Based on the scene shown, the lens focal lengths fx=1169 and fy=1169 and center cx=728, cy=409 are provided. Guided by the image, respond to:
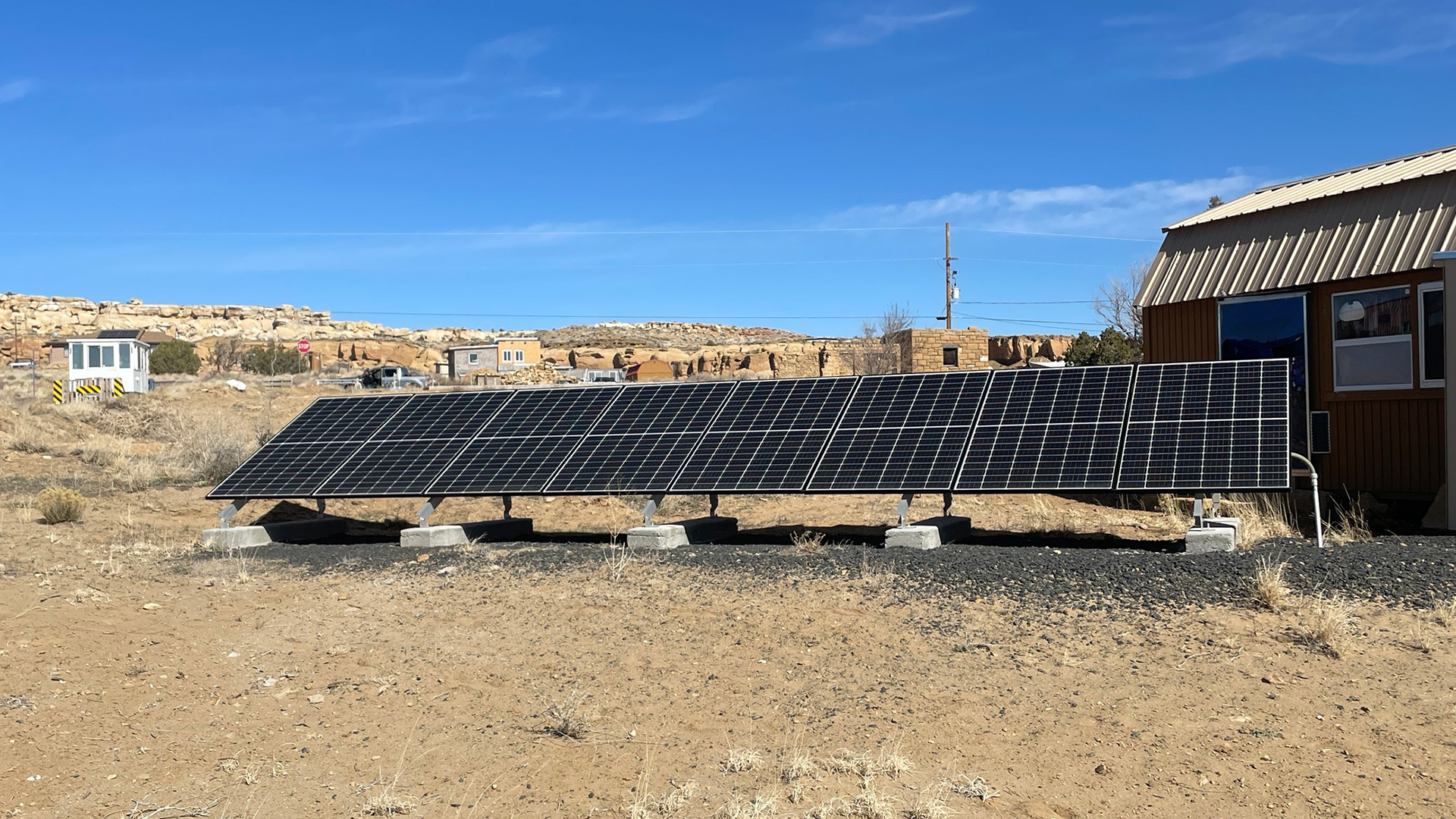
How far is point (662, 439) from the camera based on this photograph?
1431 centimetres

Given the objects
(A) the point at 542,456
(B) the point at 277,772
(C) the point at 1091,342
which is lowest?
(B) the point at 277,772

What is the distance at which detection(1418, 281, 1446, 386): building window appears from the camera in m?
13.9

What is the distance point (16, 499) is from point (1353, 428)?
19205mm

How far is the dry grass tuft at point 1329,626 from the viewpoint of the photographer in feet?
26.2

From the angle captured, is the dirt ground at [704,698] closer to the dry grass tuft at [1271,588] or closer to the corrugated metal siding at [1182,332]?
the dry grass tuft at [1271,588]

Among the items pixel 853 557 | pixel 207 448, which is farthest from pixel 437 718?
pixel 207 448

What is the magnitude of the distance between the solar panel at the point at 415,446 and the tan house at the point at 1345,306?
1026 centimetres

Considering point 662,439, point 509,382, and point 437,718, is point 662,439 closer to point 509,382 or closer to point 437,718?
point 437,718

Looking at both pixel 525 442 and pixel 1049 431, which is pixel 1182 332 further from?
pixel 525 442

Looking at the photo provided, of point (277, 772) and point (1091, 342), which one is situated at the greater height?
point (1091, 342)

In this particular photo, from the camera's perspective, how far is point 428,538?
13.8 meters

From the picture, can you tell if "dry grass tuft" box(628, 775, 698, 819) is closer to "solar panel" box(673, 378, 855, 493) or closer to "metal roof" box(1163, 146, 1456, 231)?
"solar panel" box(673, 378, 855, 493)

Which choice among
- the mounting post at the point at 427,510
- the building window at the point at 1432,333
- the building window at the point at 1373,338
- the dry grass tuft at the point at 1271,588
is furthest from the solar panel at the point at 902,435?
the building window at the point at 1432,333

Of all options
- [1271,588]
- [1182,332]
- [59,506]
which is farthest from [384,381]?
[1271,588]
